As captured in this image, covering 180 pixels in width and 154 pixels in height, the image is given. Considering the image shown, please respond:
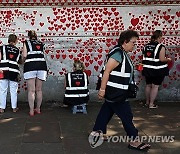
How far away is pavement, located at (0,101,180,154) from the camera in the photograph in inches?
209

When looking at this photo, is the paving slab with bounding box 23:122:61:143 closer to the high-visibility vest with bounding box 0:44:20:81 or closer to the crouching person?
the crouching person

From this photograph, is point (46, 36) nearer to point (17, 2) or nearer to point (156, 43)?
point (17, 2)

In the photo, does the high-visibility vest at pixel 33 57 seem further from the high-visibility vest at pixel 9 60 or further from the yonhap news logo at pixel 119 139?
the yonhap news logo at pixel 119 139

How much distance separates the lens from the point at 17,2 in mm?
7828

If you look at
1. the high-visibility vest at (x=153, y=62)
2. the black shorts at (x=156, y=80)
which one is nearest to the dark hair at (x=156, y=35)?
the high-visibility vest at (x=153, y=62)

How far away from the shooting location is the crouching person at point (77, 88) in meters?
7.36

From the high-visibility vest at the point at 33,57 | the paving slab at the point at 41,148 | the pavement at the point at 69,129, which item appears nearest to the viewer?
the paving slab at the point at 41,148

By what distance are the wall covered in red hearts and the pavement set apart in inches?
37.2

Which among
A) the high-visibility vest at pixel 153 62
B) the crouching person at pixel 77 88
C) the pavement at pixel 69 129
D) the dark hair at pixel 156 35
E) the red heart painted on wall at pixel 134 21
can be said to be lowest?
the pavement at pixel 69 129

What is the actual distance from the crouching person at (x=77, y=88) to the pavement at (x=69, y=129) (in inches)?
8.3

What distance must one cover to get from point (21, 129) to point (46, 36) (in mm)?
2551

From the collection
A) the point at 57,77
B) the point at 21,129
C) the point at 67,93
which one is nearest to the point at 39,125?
the point at 21,129

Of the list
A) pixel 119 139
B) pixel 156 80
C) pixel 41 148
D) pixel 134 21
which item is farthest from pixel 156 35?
pixel 41 148

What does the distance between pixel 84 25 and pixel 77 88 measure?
1583mm
